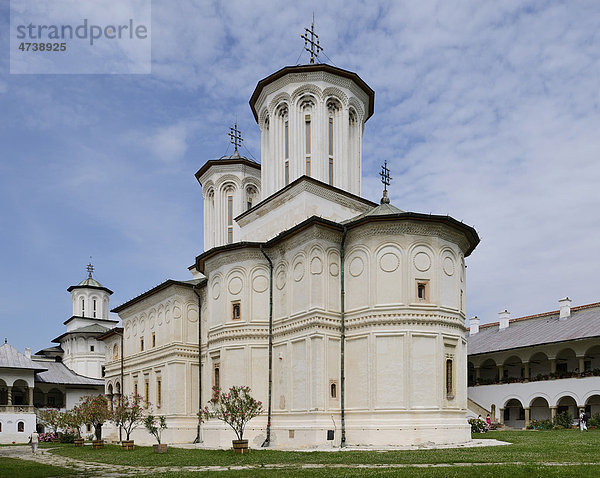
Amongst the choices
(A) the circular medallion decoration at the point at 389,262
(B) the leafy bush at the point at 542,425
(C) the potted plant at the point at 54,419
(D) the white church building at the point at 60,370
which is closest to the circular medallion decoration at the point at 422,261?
(A) the circular medallion decoration at the point at 389,262

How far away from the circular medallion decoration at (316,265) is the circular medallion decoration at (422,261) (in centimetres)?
337

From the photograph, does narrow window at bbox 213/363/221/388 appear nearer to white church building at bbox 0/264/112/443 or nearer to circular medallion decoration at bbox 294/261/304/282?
circular medallion decoration at bbox 294/261/304/282

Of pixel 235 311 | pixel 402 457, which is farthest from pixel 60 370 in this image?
pixel 402 457

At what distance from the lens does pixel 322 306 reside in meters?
21.9

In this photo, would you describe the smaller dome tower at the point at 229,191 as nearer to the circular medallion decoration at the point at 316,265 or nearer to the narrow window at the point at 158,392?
the narrow window at the point at 158,392

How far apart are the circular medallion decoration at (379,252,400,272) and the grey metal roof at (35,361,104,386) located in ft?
119

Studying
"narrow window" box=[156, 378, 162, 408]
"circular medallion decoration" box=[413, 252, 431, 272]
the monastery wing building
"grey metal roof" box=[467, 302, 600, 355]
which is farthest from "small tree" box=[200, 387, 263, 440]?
"grey metal roof" box=[467, 302, 600, 355]

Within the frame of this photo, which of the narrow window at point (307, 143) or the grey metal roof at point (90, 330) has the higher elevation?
the narrow window at point (307, 143)

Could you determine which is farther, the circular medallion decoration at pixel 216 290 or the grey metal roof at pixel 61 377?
the grey metal roof at pixel 61 377

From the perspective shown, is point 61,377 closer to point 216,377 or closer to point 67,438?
point 67,438

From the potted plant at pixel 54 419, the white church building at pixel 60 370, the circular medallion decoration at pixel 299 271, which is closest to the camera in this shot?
the circular medallion decoration at pixel 299 271

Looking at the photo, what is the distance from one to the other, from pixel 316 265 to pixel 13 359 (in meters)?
31.6

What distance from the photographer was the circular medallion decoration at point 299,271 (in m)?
22.7

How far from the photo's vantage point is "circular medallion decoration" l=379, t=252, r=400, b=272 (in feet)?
70.1
